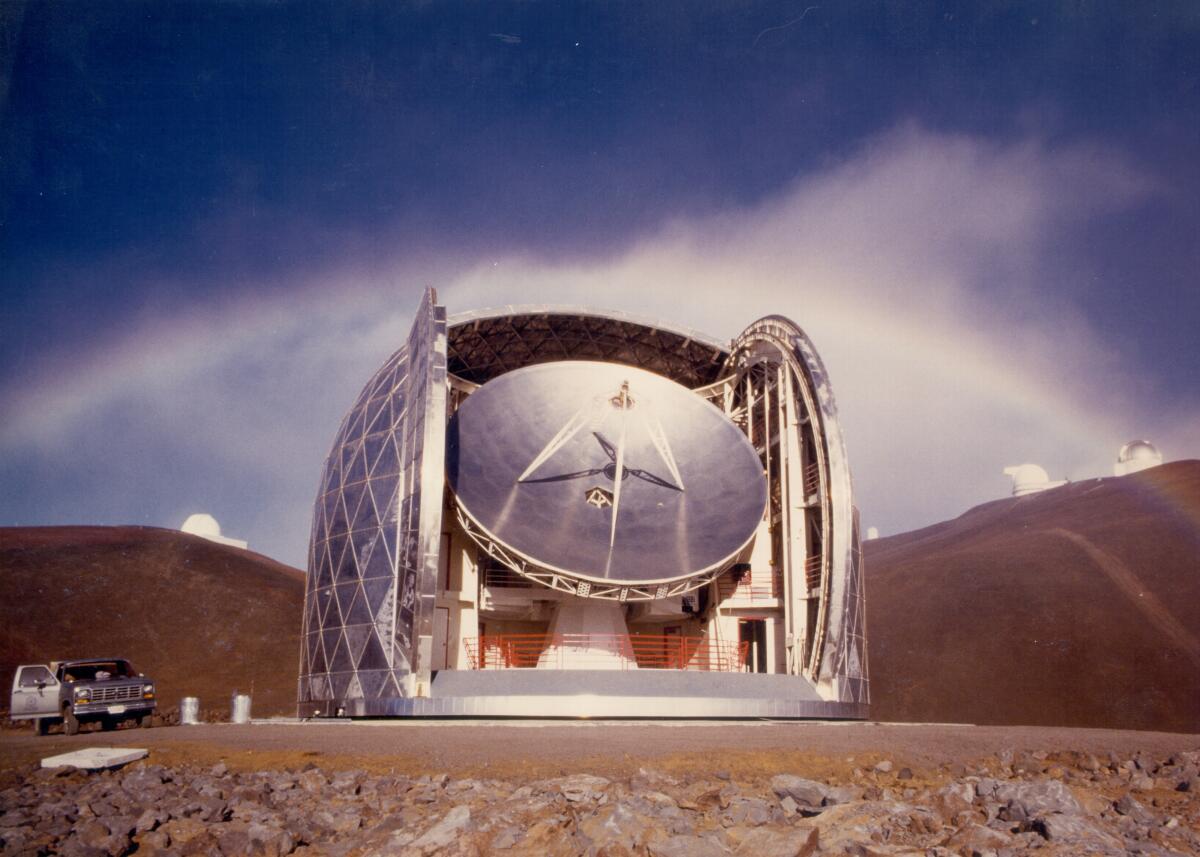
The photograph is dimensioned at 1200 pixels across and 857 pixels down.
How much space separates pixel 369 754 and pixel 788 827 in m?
6.55

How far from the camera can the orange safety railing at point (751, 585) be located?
91.6 feet

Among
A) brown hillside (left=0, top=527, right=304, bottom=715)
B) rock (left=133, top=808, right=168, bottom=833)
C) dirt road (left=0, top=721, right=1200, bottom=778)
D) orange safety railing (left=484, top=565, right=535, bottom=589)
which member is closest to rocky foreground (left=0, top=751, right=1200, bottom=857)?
rock (left=133, top=808, right=168, bottom=833)

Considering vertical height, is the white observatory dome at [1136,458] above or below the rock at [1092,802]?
above

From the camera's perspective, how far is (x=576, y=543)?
79.8 ft

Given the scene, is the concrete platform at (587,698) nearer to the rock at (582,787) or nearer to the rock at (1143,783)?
the rock at (582,787)

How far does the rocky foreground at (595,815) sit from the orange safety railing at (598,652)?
526 inches

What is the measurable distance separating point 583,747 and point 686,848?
16.8 ft

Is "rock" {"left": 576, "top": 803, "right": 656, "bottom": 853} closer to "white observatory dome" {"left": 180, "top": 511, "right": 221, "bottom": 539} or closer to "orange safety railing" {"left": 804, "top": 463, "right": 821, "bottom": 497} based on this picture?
"orange safety railing" {"left": 804, "top": 463, "right": 821, "bottom": 497}

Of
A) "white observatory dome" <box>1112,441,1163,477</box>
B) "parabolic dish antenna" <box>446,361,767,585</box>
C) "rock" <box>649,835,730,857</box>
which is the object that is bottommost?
"rock" <box>649,835,730,857</box>

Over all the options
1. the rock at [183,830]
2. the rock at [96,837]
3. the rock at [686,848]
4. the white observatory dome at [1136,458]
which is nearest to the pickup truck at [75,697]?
the rock at [96,837]

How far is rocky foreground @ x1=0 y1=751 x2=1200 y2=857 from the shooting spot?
7.66 metres

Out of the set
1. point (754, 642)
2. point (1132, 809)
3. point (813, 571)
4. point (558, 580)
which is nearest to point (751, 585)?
point (813, 571)

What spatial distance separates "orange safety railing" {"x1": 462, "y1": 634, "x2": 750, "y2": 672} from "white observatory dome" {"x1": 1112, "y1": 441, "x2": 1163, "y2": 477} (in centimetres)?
6924

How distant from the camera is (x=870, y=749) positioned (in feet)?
41.7
